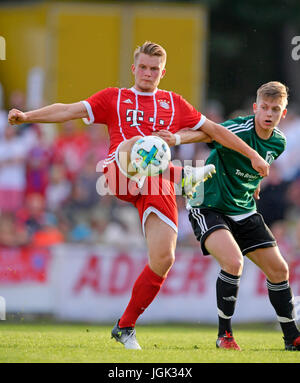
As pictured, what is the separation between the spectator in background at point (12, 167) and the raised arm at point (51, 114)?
21.7ft

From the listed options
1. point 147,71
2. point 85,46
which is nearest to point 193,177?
point 147,71

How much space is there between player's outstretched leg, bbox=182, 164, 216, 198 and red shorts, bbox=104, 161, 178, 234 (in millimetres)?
117

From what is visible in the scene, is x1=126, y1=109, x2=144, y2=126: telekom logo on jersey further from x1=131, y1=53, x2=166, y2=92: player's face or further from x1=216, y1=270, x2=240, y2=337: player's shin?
x1=216, y1=270, x2=240, y2=337: player's shin

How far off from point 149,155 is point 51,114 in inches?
33.8

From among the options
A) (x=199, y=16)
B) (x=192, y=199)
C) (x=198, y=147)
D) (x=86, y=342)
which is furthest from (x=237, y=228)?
(x=199, y=16)

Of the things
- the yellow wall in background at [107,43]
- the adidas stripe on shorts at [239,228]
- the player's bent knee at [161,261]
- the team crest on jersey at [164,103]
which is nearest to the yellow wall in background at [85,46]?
the yellow wall in background at [107,43]

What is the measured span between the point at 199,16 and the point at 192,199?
1003 centimetres

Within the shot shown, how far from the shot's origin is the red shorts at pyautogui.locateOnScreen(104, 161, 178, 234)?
675 centimetres

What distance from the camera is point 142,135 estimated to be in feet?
22.3

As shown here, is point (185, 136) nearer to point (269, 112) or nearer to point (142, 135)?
point (142, 135)

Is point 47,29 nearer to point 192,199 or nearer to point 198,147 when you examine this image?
point 198,147

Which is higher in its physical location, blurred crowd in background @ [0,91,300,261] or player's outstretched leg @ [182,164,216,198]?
player's outstretched leg @ [182,164,216,198]

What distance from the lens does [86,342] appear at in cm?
734

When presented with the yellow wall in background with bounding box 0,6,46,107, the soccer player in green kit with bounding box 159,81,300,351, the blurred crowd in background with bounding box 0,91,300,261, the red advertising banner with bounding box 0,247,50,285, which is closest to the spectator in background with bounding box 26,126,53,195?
the blurred crowd in background with bounding box 0,91,300,261
